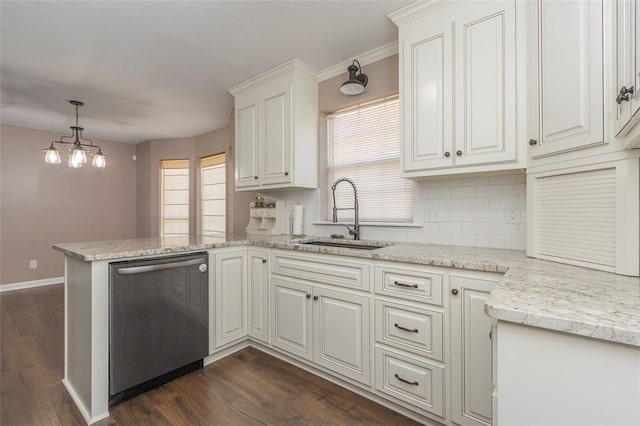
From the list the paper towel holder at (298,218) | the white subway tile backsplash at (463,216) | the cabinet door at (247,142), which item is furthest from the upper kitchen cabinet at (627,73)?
the cabinet door at (247,142)

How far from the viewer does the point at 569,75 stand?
1.34m

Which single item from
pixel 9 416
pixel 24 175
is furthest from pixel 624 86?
pixel 24 175

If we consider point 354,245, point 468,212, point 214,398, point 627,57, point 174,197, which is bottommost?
point 214,398

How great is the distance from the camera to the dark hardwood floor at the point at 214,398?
1.71 metres

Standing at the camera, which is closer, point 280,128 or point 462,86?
point 462,86

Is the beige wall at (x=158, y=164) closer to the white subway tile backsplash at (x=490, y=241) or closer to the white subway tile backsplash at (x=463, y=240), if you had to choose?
the white subway tile backsplash at (x=463, y=240)

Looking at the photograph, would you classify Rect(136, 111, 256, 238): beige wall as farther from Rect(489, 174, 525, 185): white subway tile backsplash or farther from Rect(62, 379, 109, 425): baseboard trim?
Rect(489, 174, 525, 185): white subway tile backsplash

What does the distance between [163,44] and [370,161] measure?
1.88m

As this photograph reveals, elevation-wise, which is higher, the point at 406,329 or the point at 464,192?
the point at 464,192

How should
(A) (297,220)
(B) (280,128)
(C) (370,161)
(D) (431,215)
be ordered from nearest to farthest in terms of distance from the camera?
(D) (431,215) < (C) (370,161) < (B) (280,128) < (A) (297,220)

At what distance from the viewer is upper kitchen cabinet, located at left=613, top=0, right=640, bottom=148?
39.3 inches

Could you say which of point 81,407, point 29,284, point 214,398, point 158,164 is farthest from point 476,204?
point 29,284

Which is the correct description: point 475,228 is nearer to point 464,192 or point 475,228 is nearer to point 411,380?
point 464,192

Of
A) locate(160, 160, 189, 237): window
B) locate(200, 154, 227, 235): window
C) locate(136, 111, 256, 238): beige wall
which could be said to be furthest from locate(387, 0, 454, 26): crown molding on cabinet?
locate(160, 160, 189, 237): window
